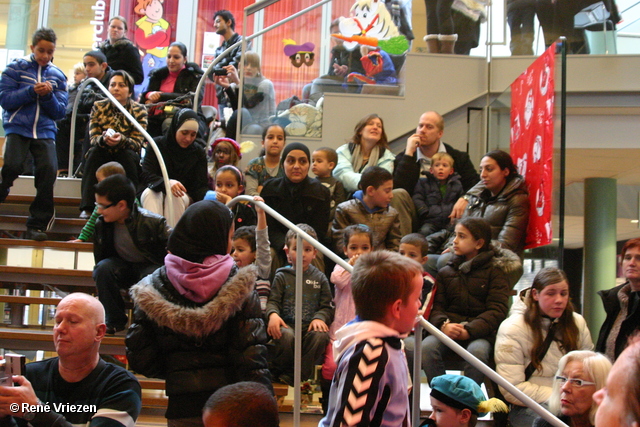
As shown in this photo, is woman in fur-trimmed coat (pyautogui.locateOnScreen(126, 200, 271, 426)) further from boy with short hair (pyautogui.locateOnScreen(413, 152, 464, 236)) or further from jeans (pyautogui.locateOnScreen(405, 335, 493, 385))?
boy with short hair (pyautogui.locateOnScreen(413, 152, 464, 236))

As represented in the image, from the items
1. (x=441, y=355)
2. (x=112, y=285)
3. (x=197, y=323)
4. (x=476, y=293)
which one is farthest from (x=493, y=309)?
(x=112, y=285)

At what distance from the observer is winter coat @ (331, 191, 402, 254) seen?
15.0 ft

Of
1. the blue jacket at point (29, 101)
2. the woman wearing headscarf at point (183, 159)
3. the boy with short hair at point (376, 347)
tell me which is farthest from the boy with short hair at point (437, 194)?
the boy with short hair at point (376, 347)

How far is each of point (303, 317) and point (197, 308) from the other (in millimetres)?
1261

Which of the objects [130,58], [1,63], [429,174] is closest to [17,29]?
[1,63]

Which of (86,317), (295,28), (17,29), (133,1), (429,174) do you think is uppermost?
(133,1)

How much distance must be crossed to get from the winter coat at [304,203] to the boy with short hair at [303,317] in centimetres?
77

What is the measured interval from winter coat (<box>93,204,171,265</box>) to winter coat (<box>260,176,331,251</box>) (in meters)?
0.82

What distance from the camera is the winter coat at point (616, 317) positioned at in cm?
348

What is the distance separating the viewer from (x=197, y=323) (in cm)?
255

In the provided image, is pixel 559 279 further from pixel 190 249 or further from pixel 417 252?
pixel 190 249

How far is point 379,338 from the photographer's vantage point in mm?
2018

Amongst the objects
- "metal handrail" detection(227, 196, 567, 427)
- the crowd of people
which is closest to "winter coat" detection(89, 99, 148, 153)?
the crowd of people

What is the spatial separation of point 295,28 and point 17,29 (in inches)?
239
